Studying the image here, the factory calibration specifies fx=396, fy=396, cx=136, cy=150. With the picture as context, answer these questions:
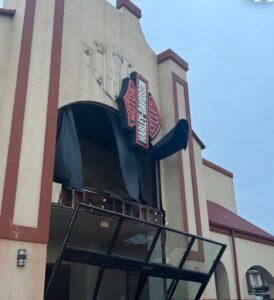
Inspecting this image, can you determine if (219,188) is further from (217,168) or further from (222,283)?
(222,283)

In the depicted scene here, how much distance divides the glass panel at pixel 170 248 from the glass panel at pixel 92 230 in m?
1.49

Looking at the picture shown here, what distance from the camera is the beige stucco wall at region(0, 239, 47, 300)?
7.82 metres

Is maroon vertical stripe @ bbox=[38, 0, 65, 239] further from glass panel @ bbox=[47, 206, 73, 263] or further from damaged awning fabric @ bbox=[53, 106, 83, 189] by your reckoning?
glass panel @ bbox=[47, 206, 73, 263]

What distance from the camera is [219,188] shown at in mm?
21016

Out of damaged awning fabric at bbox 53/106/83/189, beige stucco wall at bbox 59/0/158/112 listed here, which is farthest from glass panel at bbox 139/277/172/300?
beige stucco wall at bbox 59/0/158/112

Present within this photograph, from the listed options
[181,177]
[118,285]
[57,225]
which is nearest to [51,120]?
[57,225]

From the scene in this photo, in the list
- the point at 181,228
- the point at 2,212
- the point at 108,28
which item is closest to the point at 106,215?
the point at 2,212

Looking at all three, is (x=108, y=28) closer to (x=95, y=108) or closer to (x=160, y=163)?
(x=95, y=108)

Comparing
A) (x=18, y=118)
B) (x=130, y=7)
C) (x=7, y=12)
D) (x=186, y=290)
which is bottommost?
(x=186, y=290)

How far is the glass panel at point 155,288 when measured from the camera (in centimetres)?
1100

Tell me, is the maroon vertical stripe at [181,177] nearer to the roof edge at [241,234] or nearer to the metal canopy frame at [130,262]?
the metal canopy frame at [130,262]

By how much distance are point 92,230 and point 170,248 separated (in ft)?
7.46

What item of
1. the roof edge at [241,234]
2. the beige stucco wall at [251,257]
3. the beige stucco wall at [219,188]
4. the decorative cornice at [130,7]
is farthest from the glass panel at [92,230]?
the beige stucco wall at [219,188]

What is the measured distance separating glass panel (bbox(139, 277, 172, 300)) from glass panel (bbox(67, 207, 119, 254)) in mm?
1926
